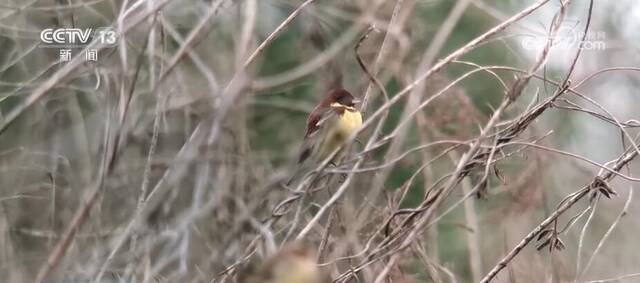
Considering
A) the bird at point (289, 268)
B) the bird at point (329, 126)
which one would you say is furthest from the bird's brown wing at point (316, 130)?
the bird at point (289, 268)

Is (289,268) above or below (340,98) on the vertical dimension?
below

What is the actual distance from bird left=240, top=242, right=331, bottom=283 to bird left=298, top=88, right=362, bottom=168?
181 millimetres

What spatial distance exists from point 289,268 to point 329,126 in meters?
0.32

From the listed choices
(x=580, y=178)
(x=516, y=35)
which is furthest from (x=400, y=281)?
(x=516, y=35)

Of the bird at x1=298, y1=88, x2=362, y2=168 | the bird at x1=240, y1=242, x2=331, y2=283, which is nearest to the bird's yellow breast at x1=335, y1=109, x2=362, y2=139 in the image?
the bird at x1=298, y1=88, x2=362, y2=168

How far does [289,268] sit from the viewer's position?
1253 millimetres

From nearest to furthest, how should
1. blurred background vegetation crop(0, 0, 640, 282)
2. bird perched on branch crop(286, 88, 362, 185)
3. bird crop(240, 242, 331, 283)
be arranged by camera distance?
bird crop(240, 242, 331, 283), blurred background vegetation crop(0, 0, 640, 282), bird perched on branch crop(286, 88, 362, 185)

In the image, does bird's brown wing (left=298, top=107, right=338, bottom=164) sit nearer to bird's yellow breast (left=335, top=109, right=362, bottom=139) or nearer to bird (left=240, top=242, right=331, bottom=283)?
bird's yellow breast (left=335, top=109, right=362, bottom=139)

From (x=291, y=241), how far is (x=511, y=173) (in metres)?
0.49

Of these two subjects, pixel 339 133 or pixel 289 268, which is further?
pixel 339 133

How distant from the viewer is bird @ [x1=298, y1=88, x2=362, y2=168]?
4.80ft

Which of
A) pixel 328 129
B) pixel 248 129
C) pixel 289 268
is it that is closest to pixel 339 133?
pixel 328 129

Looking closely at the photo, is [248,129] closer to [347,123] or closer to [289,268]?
[347,123]

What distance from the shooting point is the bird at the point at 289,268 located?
1219 mm
